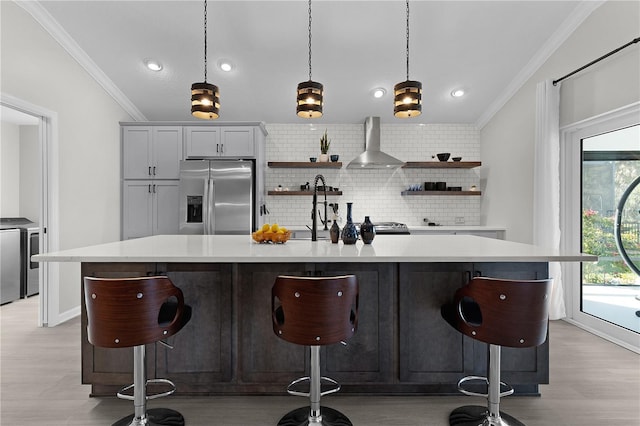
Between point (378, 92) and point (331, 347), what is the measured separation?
3.64m

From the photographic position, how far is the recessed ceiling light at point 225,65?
4238 mm

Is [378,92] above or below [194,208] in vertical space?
above

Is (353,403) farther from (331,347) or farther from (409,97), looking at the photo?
(409,97)

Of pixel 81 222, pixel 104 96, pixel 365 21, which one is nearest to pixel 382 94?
pixel 365 21

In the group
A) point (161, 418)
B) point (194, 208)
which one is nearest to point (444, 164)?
point (194, 208)

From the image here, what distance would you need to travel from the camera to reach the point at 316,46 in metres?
4.03

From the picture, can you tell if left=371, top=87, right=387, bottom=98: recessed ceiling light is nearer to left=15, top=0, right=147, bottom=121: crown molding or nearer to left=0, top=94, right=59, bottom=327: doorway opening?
left=15, top=0, right=147, bottom=121: crown molding

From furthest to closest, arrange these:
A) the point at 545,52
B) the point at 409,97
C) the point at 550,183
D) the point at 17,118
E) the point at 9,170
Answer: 1. the point at 9,170
2. the point at 17,118
3. the point at 545,52
4. the point at 550,183
5. the point at 409,97

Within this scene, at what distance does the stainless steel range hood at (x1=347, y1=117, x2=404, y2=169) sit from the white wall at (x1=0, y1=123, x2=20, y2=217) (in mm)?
5038

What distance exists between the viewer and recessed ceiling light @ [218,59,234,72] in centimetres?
424

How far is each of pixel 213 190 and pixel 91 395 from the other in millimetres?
2813

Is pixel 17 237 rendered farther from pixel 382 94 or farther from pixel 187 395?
pixel 382 94

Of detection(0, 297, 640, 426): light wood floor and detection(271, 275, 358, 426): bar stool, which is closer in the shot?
detection(271, 275, 358, 426): bar stool

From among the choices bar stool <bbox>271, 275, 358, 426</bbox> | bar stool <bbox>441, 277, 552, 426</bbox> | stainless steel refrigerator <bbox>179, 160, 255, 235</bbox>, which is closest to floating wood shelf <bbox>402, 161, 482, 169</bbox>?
stainless steel refrigerator <bbox>179, 160, 255, 235</bbox>
